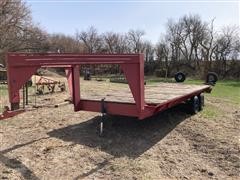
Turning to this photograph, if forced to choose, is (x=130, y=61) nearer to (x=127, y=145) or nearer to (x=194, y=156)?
(x=127, y=145)

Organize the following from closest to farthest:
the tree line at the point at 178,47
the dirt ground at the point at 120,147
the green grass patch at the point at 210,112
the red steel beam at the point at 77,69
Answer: the red steel beam at the point at 77,69 < the dirt ground at the point at 120,147 < the green grass patch at the point at 210,112 < the tree line at the point at 178,47

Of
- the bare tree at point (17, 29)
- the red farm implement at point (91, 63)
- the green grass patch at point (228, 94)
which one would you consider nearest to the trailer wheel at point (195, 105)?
the red farm implement at point (91, 63)

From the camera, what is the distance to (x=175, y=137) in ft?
18.5

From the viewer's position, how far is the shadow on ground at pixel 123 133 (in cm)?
504

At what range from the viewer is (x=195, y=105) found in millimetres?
7527

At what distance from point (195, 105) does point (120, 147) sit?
10.1ft

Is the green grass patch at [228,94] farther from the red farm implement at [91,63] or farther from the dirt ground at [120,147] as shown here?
the red farm implement at [91,63]

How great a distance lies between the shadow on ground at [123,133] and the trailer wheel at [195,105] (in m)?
0.46

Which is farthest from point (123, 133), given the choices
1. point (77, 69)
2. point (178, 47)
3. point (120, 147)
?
point (178, 47)

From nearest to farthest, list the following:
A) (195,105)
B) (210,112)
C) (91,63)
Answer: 1. (91,63)
2. (195,105)
3. (210,112)

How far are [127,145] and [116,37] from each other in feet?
123

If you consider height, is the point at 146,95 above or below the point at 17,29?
below

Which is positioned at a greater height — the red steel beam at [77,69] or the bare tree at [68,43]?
the bare tree at [68,43]

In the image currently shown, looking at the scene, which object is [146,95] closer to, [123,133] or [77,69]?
[123,133]
